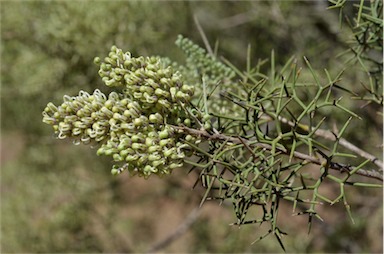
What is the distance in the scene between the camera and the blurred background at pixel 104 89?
4.93 feet

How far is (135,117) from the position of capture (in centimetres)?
62

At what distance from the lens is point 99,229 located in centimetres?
218

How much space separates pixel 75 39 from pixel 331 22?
3.32 feet

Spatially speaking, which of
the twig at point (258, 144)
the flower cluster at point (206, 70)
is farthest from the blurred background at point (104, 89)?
the twig at point (258, 144)

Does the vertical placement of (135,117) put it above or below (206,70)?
below

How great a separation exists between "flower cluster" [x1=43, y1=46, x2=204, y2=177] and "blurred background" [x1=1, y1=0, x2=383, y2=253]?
818 millimetres

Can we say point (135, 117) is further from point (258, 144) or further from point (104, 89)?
point (104, 89)

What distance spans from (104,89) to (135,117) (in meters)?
0.88

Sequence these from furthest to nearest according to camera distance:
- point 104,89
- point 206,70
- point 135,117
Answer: point 104,89 → point 206,70 → point 135,117

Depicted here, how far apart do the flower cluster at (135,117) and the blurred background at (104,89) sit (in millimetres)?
818

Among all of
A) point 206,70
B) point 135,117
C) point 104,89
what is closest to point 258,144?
point 135,117

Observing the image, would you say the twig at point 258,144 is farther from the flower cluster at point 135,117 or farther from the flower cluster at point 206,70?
the flower cluster at point 206,70

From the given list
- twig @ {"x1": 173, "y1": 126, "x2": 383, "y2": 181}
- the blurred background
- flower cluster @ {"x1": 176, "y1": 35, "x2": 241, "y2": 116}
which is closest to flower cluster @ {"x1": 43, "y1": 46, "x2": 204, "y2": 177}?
twig @ {"x1": 173, "y1": 126, "x2": 383, "y2": 181}

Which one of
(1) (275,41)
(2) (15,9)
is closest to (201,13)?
(1) (275,41)
